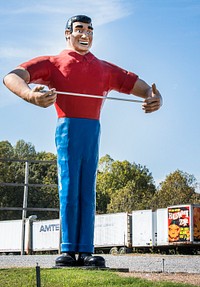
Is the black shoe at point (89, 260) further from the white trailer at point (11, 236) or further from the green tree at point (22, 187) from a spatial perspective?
the green tree at point (22, 187)

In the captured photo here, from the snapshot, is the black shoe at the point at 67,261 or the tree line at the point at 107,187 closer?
the black shoe at the point at 67,261

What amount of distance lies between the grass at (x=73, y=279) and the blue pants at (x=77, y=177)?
21.0 inches

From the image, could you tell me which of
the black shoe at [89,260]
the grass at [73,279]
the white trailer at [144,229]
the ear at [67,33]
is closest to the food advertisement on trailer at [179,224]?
the white trailer at [144,229]

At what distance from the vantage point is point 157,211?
96.3 ft

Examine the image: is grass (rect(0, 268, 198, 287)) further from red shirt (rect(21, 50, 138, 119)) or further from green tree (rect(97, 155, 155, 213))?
green tree (rect(97, 155, 155, 213))

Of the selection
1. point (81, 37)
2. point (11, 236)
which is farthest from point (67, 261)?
point (11, 236)

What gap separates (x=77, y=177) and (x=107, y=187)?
46051 mm

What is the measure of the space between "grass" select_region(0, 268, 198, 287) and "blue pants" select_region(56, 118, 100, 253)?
533 millimetres

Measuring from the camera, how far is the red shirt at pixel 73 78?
28.4 feet

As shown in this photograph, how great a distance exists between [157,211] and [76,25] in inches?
834

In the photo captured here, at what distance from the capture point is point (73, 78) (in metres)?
8.65

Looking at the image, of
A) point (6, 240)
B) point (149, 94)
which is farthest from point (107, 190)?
point (149, 94)

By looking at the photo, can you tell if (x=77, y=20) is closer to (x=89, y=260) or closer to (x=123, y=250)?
(x=89, y=260)

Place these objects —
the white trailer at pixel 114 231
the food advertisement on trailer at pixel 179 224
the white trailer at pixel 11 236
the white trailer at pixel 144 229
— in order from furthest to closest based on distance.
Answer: the white trailer at pixel 11 236 < the white trailer at pixel 114 231 < the white trailer at pixel 144 229 < the food advertisement on trailer at pixel 179 224
